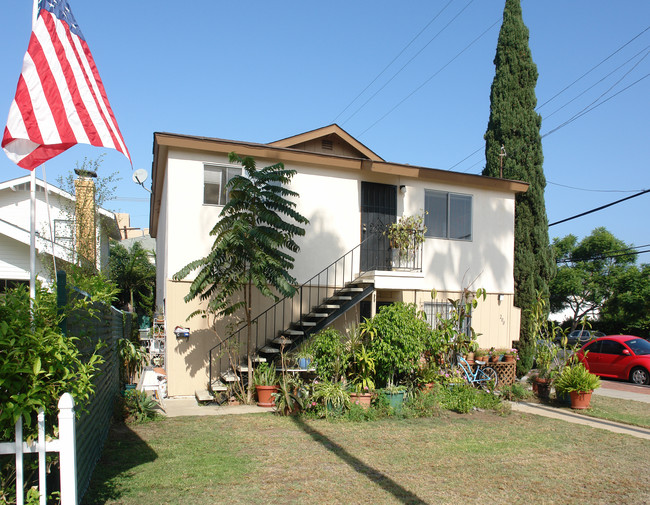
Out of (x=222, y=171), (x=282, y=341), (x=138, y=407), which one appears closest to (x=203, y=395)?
(x=282, y=341)

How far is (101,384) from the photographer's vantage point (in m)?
6.27

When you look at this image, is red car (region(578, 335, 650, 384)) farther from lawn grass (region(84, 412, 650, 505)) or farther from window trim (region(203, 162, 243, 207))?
window trim (region(203, 162, 243, 207))

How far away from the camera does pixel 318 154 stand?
1246cm

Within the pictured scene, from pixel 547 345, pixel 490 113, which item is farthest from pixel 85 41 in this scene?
pixel 490 113

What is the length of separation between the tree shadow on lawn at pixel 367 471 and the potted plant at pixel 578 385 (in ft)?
20.0

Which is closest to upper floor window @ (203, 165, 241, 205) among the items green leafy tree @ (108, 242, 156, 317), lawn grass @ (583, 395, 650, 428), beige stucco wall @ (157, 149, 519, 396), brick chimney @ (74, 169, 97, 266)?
beige stucco wall @ (157, 149, 519, 396)

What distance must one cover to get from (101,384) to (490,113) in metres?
15.7

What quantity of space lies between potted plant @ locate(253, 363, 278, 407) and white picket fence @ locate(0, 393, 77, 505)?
21.2 ft

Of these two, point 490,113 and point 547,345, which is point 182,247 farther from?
point 490,113

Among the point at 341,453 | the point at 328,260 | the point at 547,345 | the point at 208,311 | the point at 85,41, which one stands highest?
the point at 85,41

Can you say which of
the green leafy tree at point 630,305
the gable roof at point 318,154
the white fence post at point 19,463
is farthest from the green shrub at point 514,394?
the green leafy tree at point 630,305

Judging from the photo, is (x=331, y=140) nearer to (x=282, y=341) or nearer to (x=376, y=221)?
(x=376, y=221)

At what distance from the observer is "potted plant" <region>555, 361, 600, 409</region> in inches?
433

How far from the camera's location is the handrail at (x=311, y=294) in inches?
455
